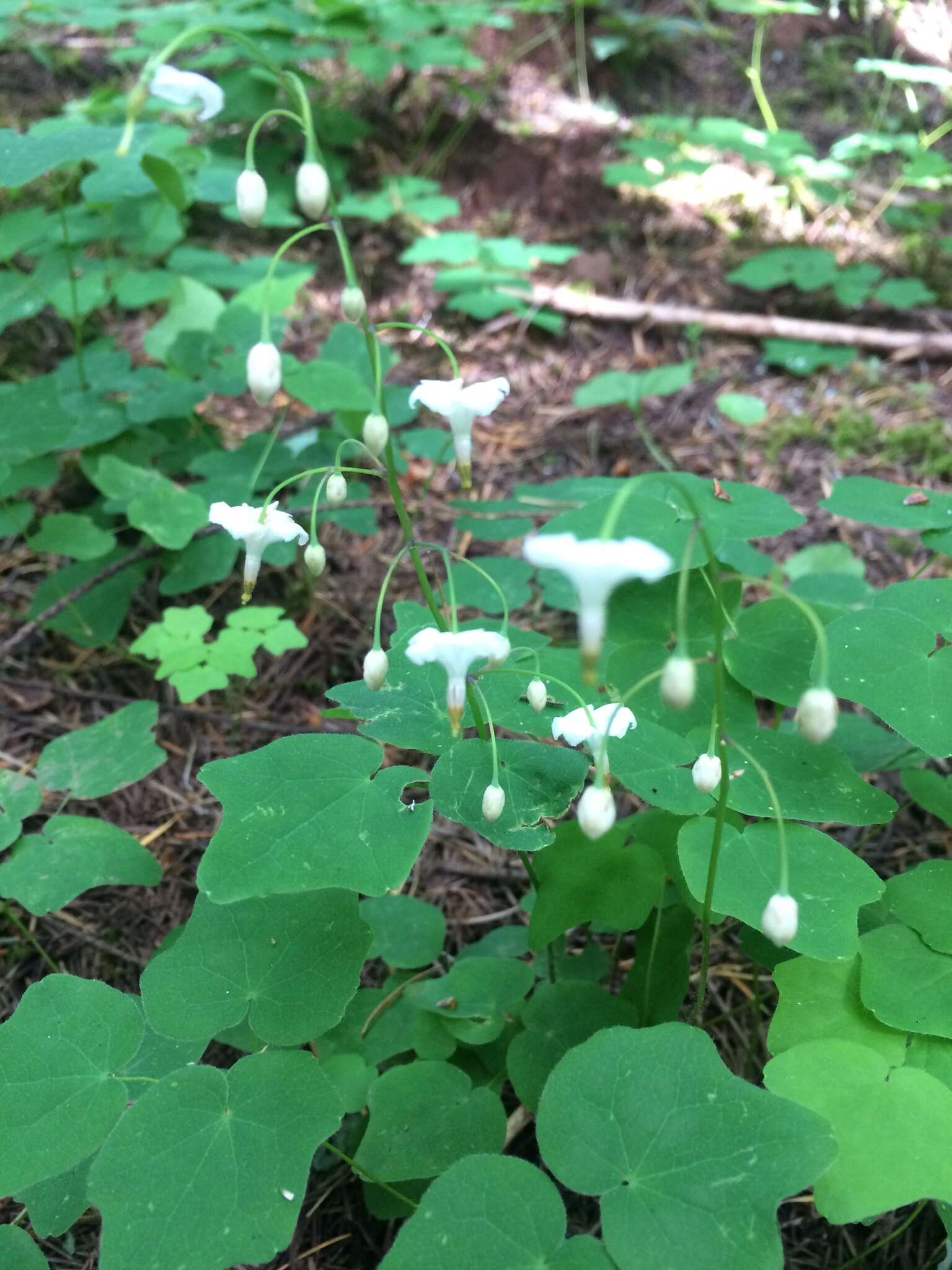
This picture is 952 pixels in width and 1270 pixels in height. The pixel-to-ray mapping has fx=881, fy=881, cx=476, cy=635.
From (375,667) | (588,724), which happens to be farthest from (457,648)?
(588,724)

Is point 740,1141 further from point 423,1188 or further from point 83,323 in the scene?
point 83,323

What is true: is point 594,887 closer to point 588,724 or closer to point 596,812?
point 588,724

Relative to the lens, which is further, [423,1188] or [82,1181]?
[423,1188]

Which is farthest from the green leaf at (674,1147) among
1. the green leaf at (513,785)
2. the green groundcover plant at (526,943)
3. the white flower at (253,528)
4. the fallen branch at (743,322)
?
the fallen branch at (743,322)

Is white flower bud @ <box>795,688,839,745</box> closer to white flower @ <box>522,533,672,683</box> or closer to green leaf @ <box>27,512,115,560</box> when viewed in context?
white flower @ <box>522,533,672,683</box>

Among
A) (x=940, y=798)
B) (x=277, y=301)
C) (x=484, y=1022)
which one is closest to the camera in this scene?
(x=484, y=1022)

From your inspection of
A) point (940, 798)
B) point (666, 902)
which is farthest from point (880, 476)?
point (666, 902)

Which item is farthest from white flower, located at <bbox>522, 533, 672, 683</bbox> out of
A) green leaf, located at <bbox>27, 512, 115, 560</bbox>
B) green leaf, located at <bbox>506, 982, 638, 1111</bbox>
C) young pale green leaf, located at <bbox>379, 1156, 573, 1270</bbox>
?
green leaf, located at <bbox>27, 512, 115, 560</bbox>
